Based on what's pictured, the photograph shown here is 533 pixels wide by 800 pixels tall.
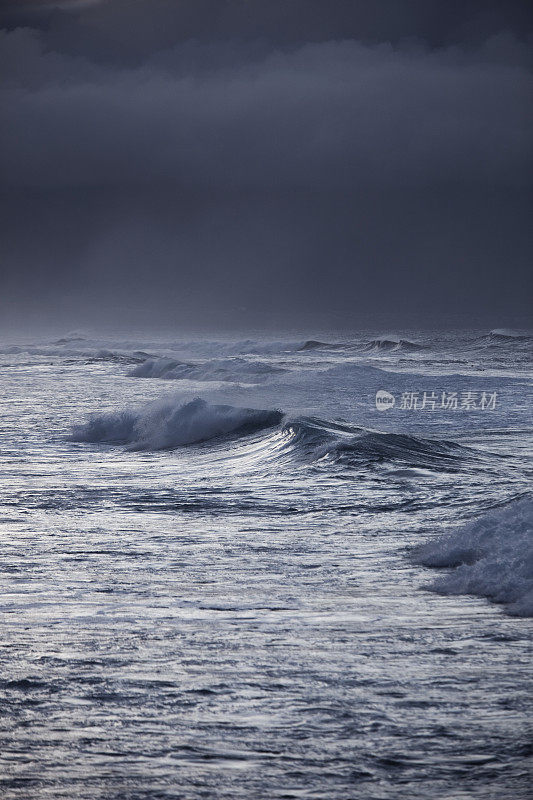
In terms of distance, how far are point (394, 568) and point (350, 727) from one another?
111 inches

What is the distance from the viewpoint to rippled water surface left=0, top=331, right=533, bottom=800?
3.75m

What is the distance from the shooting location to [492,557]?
22.1 feet

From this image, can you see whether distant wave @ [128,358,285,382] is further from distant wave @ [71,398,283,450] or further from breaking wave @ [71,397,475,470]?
breaking wave @ [71,397,475,470]

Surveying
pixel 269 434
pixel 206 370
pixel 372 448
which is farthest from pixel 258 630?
pixel 206 370

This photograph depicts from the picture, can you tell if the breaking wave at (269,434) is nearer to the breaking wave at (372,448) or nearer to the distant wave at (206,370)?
the breaking wave at (372,448)

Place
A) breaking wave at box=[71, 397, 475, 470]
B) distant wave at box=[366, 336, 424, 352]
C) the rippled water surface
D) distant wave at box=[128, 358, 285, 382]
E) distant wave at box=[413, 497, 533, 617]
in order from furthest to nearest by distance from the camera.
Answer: distant wave at box=[366, 336, 424, 352]
distant wave at box=[128, 358, 285, 382]
breaking wave at box=[71, 397, 475, 470]
distant wave at box=[413, 497, 533, 617]
the rippled water surface

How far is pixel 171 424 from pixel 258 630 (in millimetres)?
10989

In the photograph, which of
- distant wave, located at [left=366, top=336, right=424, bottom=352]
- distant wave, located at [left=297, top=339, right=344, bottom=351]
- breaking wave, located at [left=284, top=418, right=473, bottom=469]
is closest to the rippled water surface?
breaking wave, located at [left=284, top=418, right=473, bottom=469]

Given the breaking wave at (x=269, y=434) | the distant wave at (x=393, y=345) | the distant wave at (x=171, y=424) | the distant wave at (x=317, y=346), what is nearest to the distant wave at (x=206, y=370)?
the distant wave at (x=171, y=424)

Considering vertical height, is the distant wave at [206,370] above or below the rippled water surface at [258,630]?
above

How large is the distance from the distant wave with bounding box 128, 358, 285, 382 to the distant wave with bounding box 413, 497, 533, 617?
28342 millimetres

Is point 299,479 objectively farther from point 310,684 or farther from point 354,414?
point 354,414

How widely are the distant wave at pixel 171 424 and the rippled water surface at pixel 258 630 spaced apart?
5.98 feet

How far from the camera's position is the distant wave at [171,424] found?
51.7ft
